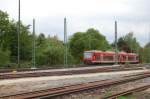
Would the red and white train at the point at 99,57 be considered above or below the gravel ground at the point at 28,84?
above

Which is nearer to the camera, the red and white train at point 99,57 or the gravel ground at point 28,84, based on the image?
the gravel ground at point 28,84

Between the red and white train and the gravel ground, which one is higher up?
the red and white train

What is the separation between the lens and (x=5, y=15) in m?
70.1

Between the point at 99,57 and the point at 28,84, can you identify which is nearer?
the point at 28,84

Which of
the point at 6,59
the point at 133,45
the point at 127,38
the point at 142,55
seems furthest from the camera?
the point at 127,38

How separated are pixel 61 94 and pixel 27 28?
54.4 m

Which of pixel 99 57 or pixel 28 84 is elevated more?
pixel 99 57

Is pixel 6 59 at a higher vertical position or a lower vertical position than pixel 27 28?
lower

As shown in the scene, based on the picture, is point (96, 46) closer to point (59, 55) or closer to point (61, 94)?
point (59, 55)

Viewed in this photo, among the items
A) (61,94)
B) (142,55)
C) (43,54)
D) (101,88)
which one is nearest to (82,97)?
(61,94)

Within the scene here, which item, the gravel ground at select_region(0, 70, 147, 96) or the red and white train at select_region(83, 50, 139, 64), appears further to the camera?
the red and white train at select_region(83, 50, 139, 64)

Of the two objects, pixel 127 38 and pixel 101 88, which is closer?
pixel 101 88

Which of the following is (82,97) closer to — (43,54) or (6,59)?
(6,59)

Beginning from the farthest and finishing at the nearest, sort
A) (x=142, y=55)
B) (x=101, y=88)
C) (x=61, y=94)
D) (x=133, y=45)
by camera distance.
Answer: (x=133, y=45) < (x=142, y=55) < (x=101, y=88) < (x=61, y=94)
